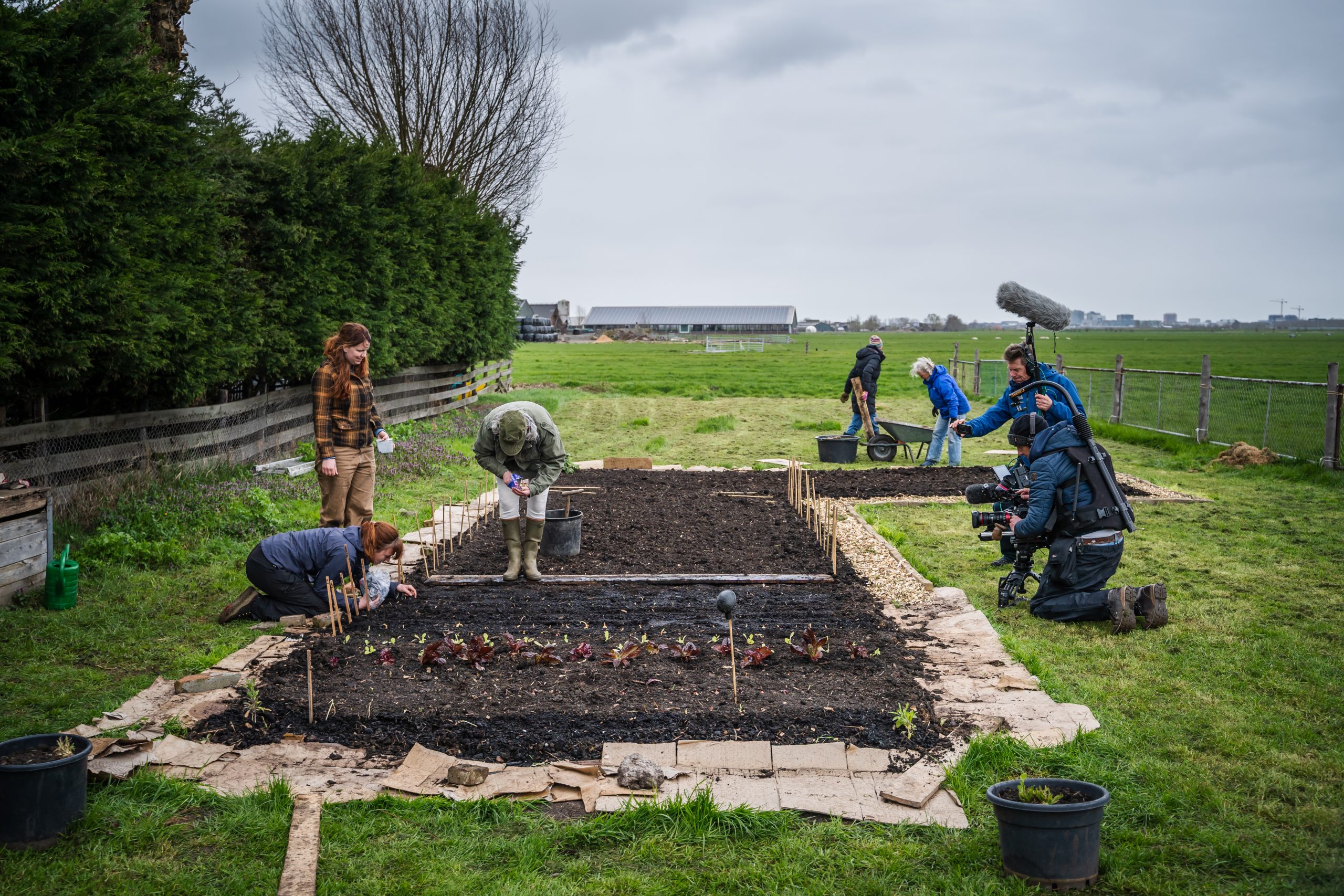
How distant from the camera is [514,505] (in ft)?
23.4

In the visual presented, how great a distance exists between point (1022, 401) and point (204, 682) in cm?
627

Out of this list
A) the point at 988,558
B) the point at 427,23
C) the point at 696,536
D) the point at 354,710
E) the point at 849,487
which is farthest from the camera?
the point at 427,23

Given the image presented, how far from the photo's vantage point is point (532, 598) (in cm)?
657

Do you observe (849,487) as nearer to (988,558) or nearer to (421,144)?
(988,558)

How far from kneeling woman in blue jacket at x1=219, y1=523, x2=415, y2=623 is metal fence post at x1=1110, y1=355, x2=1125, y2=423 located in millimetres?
14548

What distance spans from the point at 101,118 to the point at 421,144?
54.2ft

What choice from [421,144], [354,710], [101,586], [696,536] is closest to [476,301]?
[421,144]

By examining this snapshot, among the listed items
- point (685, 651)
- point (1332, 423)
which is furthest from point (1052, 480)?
point (1332, 423)

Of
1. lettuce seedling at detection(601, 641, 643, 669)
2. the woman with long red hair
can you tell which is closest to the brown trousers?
the woman with long red hair

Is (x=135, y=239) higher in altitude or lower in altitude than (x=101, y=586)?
higher

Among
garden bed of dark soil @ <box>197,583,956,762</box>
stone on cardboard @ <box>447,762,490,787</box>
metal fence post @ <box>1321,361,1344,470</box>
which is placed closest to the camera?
stone on cardboard @ <box>447,762,490,787</box>

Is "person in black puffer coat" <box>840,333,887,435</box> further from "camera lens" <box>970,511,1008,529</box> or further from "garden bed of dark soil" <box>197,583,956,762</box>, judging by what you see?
"garden bed of dark soil" <box>197,583,956,762</box>

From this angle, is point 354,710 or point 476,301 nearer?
point 354,710

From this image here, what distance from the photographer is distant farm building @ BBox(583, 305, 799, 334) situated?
4018 inches
